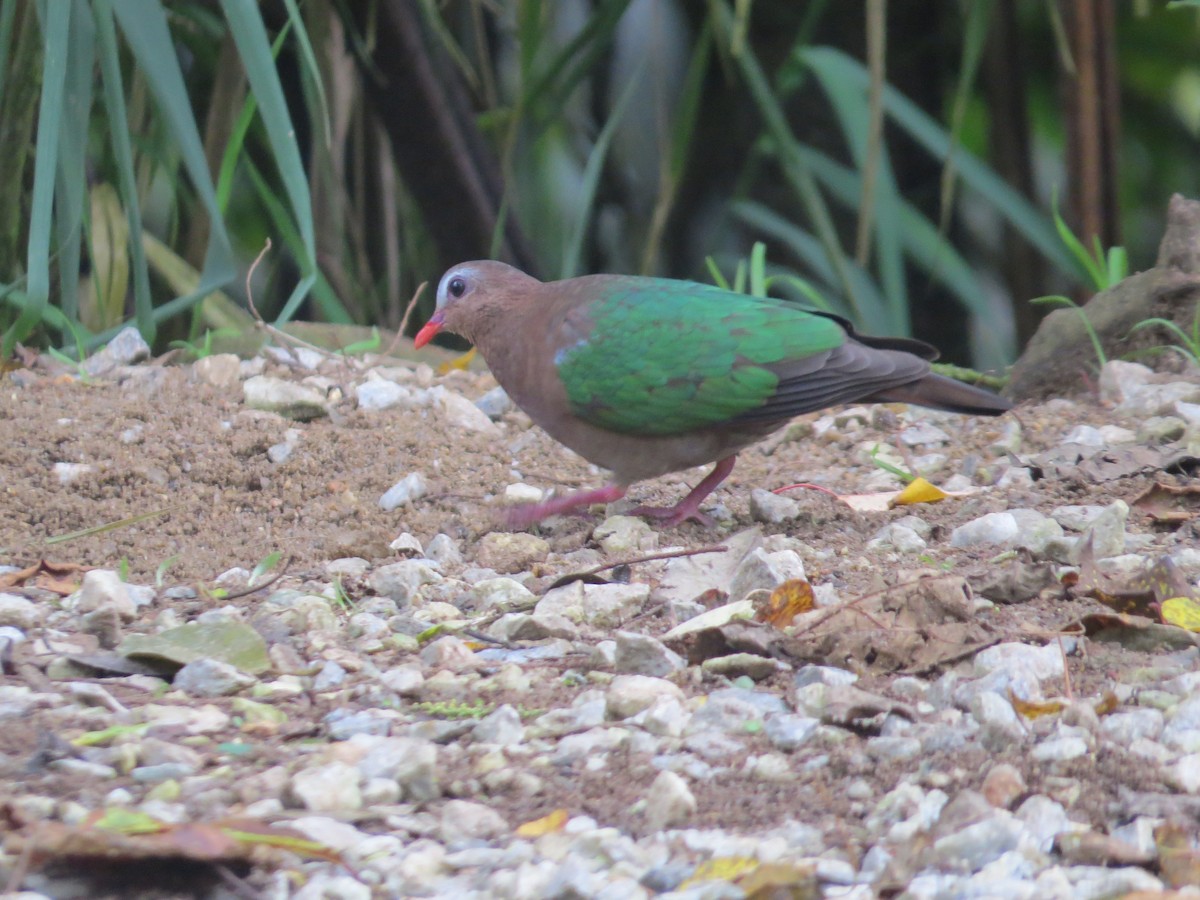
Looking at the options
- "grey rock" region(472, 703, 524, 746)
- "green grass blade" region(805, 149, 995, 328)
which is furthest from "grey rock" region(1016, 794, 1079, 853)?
"green grass blade" region(805, 149, 995, 328)

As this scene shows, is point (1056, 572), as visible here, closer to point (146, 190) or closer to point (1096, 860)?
point (1096, 860)

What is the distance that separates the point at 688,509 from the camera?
11.2ft

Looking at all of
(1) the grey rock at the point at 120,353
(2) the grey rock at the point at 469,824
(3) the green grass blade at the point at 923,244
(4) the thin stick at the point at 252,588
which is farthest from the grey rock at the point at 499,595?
(3) the green grass blade at the point at 923,244

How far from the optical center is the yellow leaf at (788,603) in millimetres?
2490

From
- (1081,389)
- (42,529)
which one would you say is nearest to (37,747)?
(42,529)

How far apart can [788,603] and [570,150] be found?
3889 mm

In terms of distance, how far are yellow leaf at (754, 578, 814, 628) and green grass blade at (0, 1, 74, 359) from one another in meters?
1.83

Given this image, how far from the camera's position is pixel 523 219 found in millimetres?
5977

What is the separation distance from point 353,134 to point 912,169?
244 cm

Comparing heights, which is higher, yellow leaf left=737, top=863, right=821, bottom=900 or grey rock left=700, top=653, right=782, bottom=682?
yellow leaf left=737, top=863, right=821, bottom=900

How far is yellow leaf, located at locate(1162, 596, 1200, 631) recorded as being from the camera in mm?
2361

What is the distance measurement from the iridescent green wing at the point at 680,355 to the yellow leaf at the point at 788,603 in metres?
0.88

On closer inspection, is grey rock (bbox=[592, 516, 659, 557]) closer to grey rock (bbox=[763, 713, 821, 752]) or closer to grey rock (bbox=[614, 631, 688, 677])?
grey rock (bbox=[614, 631, 688, 677])

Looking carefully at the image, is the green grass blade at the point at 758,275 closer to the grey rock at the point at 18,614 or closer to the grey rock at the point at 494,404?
the grey rock at the point at 494,404
